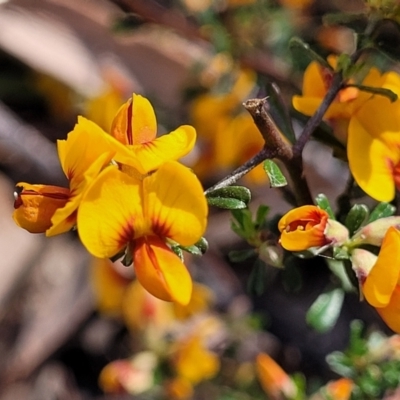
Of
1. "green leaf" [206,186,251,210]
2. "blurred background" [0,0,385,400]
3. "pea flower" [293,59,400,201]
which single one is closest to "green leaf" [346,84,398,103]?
"pea flower" [293,59,400,201]

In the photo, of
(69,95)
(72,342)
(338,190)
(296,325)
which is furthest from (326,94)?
(69,95)

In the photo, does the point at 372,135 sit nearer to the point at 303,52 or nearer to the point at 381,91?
the point at 381,91

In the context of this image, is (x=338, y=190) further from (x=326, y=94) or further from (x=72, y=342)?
(x=326, y=94)

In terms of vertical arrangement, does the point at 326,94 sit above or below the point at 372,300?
above

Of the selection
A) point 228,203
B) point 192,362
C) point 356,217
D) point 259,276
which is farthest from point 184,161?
point 228,203

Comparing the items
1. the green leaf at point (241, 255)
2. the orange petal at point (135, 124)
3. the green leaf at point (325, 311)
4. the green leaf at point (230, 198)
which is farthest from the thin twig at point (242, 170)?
the green leaf at point (325, 311)

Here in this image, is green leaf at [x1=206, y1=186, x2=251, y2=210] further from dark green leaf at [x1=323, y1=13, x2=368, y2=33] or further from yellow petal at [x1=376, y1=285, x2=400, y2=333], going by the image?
dark green leaf at [x1=323, y1=13, x2=368, y2=33]
